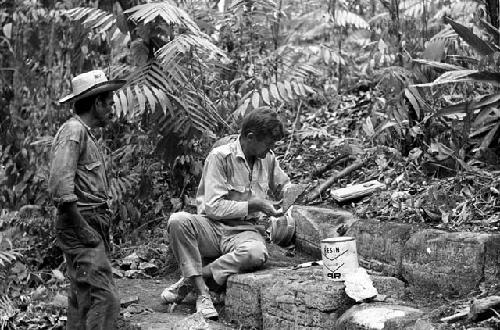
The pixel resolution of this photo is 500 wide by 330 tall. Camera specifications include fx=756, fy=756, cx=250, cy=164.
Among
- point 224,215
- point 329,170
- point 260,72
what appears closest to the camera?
point 224,215

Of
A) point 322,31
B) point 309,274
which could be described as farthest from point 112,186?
point 322,31

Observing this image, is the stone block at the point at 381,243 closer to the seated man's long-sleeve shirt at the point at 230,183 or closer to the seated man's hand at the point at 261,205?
the seated man's hand at the point at 261,205

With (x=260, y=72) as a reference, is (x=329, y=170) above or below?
below

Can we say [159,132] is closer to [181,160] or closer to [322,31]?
[181,160]

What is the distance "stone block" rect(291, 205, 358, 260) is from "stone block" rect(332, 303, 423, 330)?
1.13 metres

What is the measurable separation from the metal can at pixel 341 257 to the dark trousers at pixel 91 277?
1281mm

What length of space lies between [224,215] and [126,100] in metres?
1.42

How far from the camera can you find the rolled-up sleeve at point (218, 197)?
16.9 ft

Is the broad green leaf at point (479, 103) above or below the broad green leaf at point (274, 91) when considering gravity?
below

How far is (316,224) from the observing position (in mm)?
5664

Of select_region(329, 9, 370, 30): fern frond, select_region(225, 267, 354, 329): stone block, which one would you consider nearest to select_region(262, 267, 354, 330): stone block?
select_region(225, 267, 354, 329): stone block

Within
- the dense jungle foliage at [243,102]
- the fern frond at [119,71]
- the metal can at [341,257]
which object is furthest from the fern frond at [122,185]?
the metal can at [341,257]

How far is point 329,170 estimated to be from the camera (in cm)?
656

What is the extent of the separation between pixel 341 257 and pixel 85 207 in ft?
5.00
